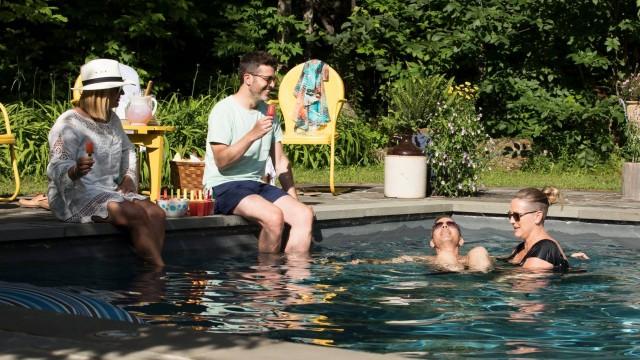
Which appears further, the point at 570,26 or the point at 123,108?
the point at 570,26

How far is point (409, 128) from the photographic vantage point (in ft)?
42.3

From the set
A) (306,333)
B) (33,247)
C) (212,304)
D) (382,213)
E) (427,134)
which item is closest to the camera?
(306,333)

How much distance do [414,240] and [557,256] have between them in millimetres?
2332

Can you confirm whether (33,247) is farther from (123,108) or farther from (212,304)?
(123,108)

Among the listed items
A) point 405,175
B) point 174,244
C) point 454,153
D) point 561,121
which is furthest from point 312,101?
point 561,121

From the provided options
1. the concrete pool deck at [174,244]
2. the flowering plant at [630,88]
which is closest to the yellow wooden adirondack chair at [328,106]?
the concrete pool deck at [174,244]

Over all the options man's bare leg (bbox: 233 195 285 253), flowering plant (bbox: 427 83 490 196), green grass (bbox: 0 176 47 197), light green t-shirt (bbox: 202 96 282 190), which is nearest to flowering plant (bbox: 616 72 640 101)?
flowering plant (bbox: 427 83 490 196)

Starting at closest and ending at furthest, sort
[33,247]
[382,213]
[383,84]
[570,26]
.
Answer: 1. [33,247]
2. [382,213]
3. [570,26]
4. [383,84]

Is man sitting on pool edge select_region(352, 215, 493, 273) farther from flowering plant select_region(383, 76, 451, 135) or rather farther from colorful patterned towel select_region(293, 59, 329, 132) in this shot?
flowering plant select_region(383, 76, 451, 135)

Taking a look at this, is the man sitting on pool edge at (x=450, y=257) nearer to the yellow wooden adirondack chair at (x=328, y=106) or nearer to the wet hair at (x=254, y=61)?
the wet hair at (x=254, y=61)

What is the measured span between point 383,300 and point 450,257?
1.43m

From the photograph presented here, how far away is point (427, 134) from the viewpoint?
12.1 m

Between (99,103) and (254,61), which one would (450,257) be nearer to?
(254,61)

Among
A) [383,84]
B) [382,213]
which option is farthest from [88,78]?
[383,84]
